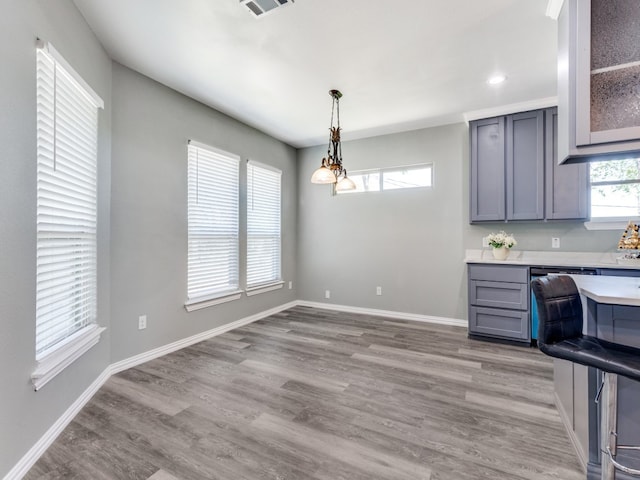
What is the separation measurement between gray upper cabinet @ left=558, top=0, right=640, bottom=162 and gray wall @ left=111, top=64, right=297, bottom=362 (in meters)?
3.35

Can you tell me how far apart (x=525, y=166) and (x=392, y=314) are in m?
2.61

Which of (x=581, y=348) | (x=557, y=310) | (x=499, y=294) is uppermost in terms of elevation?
(x=557, y=310)

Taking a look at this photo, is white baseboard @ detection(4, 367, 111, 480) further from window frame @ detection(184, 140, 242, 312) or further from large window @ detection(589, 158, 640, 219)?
large window @ detection(589, 158, 640, 219)

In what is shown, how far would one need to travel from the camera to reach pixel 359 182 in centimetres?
502

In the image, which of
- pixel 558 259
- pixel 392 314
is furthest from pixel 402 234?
pixel 558 259

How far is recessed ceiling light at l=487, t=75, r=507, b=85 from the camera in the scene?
3.04 metres

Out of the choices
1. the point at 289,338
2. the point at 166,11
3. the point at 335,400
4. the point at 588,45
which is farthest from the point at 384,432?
the point at 166,11

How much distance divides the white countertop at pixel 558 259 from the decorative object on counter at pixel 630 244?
0.22 feet

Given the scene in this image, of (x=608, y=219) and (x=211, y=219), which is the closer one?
(x=608, y=219)

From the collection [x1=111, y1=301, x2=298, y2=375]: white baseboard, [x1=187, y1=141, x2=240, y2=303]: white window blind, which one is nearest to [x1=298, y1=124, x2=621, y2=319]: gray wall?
[x1=111, y1=301, x2=298, y2=375]: white baseboard

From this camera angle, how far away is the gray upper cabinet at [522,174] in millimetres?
3471

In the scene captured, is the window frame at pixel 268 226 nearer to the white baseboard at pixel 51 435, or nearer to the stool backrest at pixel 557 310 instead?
the white baseboard at pixel 51 435

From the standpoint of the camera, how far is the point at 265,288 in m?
4.73

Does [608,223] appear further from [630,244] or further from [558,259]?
[558,259]
